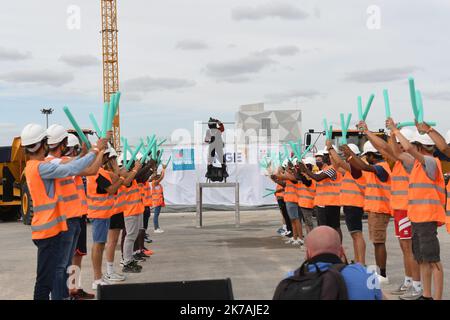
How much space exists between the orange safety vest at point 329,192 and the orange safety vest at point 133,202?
3.00 metres

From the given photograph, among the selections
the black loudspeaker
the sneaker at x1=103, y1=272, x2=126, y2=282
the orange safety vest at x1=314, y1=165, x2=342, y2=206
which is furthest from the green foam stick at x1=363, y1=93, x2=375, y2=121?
the black loudspeaker

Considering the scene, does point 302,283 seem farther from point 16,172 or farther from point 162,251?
point 16,172

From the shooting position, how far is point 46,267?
5.39m

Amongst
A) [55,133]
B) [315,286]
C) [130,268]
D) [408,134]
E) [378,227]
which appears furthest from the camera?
[130,268]

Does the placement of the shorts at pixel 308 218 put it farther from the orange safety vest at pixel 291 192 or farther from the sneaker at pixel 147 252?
the sneaker at pixel 147 252

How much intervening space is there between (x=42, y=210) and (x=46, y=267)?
1.76 ft

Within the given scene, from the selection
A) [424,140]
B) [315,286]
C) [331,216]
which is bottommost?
[331,216]

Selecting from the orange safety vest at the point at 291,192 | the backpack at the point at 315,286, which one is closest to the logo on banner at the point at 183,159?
the orange safety vest at the point at 291,192

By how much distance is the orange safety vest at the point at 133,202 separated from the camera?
31.4 ft

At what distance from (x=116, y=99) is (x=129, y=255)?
417cm

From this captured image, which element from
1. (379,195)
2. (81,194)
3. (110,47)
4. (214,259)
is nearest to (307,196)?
(214,259)

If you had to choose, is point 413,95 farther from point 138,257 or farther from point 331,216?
point 138,257

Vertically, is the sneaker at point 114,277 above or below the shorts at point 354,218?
below
